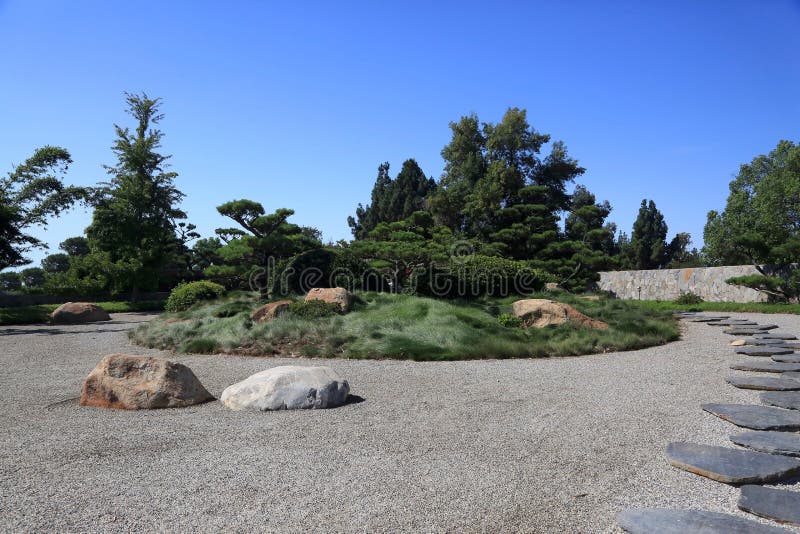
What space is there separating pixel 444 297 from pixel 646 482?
8.67 meters

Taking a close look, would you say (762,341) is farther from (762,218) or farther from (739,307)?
→ (762,218)

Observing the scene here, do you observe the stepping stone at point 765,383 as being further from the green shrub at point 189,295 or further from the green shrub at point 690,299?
the green shrub at point 690,299

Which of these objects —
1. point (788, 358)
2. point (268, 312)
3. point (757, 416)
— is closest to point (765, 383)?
point (757, 416)

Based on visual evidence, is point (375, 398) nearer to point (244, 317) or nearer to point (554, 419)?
point (554, 419)

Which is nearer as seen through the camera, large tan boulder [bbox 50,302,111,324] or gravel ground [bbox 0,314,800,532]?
gravel ground [bbox 0,314,800,532]

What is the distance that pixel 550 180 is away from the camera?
1004 inches

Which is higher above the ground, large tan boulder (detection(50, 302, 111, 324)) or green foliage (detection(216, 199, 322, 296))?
green foliage (detection(216, 199, 322, 296))

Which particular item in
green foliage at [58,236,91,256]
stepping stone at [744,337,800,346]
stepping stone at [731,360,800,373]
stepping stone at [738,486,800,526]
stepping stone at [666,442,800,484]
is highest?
green foliage at [58,236,91,256]

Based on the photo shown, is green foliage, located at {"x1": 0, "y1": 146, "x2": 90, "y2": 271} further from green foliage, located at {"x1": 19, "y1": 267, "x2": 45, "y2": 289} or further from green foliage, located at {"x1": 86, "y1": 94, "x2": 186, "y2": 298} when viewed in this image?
green foliage, located at {"x1": 19, "y1": 267, "x2": 45, "y2": 289}

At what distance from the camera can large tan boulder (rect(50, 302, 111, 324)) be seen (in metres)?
15.0

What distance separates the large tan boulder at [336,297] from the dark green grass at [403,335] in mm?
252

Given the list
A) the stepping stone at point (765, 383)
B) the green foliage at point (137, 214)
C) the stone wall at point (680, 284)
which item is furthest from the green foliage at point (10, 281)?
the stepping stone at point (765, 383)

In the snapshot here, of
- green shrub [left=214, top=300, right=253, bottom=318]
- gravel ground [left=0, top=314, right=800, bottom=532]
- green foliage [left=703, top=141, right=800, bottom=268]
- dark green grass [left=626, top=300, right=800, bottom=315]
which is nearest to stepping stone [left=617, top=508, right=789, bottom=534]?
gravel ground [left=0, top=314, right=800, bottom=532]

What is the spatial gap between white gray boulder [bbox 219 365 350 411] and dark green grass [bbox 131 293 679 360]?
8.83 ft
